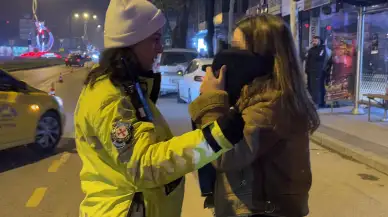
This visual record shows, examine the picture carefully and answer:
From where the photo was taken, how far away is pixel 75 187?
21.3 ft

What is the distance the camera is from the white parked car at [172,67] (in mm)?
17922

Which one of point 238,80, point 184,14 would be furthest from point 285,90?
point 184,14

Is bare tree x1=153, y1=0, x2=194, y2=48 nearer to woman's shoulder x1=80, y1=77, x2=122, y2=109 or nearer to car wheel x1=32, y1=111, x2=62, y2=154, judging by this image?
car wheel x1=32, y1=111, x2=62, y2=154

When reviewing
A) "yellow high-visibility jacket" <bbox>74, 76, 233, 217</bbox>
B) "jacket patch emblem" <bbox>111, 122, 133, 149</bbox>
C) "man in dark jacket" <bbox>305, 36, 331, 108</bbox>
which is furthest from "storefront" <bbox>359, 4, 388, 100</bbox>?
"jacket patch emblem" <bbox>111, 122, 133, 149</bbox>

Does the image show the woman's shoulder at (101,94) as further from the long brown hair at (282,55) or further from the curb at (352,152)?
the curb at (352,152)

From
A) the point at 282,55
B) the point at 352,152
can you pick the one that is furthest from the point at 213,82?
the point at 352,152

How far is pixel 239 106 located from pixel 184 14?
33790mm

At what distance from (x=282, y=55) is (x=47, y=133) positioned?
282 inches

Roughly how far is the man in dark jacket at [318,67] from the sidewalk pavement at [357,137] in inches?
60.6

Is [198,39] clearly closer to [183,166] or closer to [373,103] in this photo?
[373,103]

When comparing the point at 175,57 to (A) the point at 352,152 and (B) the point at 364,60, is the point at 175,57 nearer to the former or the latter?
(B) the point at 364,60

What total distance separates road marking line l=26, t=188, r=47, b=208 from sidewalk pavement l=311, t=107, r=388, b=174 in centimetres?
468

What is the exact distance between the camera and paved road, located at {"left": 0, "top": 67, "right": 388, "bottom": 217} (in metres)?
5.50

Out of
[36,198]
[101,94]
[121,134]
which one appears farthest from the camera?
[36,198]
